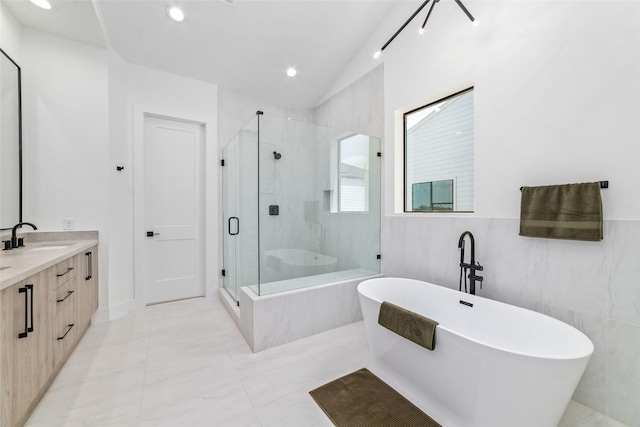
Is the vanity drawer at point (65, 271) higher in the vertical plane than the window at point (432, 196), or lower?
lower

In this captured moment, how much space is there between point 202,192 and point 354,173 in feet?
6.77

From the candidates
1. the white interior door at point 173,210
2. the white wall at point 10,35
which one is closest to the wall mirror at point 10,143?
the white wall at point 10,35

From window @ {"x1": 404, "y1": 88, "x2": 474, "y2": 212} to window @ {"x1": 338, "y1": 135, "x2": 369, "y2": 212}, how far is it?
0.46m

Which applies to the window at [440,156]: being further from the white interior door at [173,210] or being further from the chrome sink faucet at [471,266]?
the white interior door at [173,210]

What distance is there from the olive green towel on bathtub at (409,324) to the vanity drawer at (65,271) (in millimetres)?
2243

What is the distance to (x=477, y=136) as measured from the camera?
2031 mm

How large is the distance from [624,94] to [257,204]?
2530 mm

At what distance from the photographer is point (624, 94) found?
135 centimetres

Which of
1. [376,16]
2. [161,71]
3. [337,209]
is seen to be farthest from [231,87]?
[337,209]

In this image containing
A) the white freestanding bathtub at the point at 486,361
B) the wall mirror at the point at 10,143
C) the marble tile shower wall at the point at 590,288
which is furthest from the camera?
the wall mirror at the point at 10,143

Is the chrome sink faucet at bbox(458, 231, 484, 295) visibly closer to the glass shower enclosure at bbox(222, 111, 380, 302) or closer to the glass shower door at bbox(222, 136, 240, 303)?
the glass shower enclosure at bbox(222, 111, 380, 302)

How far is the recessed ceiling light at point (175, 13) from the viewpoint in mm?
2420

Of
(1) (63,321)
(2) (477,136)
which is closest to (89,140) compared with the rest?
(1) (63,321)

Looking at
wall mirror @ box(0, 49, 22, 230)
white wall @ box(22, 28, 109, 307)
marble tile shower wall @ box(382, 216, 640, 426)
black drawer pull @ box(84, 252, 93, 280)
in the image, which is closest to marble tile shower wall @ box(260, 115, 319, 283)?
marble tile shower wall @ box(382, 216, 640, 426)
